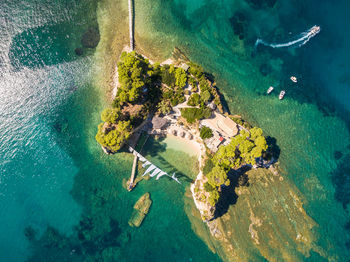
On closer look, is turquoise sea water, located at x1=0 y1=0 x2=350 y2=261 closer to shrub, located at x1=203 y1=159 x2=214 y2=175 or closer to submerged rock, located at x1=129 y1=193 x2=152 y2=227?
submerged rock, located at x1=129 y1=193 x2=152 y2=227

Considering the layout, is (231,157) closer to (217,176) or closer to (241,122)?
(217,176)

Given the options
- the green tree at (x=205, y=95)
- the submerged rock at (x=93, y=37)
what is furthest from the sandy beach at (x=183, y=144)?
the submerged rock at (x=93, y=37)

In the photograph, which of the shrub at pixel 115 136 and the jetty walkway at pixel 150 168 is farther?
the jetty walkway at pixel 150 168

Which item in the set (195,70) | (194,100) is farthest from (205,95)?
(195,70)

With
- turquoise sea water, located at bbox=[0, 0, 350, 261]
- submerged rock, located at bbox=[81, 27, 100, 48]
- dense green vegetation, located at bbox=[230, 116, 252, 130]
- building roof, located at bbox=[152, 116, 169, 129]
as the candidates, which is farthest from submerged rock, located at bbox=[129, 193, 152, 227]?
submerged rock, located at bbox=[81, 27, 100, 48]

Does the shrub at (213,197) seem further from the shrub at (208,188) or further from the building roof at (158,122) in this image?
the building roof at (158,122)

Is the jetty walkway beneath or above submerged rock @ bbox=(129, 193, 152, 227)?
above
